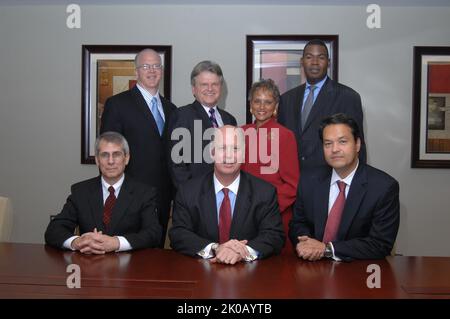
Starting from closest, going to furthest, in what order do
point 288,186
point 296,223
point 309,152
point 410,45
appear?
point 296,223 → point 288,186 → point 309,152 → point 410,45

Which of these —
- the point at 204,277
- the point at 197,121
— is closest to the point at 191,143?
the point at 197,121

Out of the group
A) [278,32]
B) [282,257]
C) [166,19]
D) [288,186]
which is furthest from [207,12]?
[282,257]

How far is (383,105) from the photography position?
4.40 meters

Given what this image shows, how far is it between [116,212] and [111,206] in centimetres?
6

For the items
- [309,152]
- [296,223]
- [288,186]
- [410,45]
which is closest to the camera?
[296,223]

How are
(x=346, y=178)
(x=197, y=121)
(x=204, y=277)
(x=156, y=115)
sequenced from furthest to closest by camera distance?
(x=156, y=115) → (x=197, y=121) → (x=346, y=178) → (x=204, y=277)

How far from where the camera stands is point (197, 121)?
10.1 feet

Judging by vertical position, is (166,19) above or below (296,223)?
above

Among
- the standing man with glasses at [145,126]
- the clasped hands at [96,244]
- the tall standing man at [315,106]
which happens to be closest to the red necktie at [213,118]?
the standing man with glasses at [145,126]

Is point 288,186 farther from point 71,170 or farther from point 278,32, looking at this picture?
point 71,170

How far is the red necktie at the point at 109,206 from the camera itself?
8.44 feet

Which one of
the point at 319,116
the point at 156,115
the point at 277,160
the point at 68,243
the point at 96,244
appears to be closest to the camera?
the point at 96,244

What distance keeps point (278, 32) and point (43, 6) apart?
217 cm

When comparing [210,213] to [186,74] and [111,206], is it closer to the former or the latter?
[111,206]
